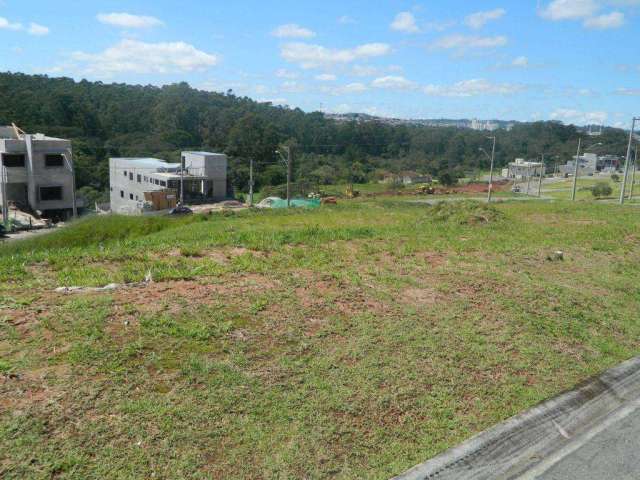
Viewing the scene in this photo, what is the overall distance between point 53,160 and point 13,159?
219cm

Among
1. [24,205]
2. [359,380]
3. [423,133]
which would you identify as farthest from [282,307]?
[423,133]

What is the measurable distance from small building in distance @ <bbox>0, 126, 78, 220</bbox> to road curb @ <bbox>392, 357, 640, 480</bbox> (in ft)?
103

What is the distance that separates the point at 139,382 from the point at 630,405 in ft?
15.2

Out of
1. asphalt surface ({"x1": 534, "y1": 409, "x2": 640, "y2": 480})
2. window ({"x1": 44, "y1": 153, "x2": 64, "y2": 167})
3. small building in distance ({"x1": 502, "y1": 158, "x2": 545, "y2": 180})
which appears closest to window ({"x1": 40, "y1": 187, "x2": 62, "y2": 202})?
window ({"x1": 44, "y1": 153, "x2": 64, "y2": 167})

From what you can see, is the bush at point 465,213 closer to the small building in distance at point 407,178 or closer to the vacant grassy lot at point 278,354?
the vacant grassy lot at point 278,354

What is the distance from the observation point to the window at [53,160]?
32.4 metres

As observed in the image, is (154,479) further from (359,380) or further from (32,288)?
(32,288)

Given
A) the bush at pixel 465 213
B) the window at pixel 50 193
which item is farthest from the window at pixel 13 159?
the bush at pixel 465 213

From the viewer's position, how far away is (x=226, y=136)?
207 ft

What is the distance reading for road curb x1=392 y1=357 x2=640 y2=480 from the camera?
4.05 meters

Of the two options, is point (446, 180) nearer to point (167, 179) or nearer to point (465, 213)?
point (167, 179)

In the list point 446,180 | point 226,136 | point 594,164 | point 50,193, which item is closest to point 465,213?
point 50,193

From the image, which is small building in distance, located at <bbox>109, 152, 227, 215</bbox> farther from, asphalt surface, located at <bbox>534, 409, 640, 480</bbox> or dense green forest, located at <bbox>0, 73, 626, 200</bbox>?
asphalt surface, located at <bbox>534, 409, 640, 480</bbox>

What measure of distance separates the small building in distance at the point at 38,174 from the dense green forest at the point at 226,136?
1053 centimetres
